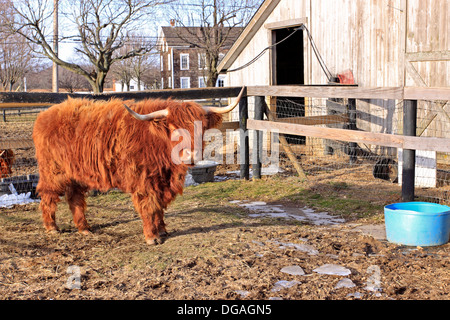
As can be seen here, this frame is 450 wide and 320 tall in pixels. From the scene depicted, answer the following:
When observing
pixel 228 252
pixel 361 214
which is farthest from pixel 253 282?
pixel 361 214

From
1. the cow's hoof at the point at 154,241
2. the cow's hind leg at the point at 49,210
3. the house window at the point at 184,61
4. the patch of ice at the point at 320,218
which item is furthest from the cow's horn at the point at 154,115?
the house window at the point at 184,61

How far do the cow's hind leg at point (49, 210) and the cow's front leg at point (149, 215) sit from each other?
1097 millimetres

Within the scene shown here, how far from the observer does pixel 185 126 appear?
4.66m

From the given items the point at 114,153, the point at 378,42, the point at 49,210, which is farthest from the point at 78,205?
the point at 378,42

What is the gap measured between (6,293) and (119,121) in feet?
6.45

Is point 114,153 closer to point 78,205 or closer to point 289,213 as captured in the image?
point 78,205

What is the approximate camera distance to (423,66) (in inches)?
332

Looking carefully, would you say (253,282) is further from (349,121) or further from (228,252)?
(349,121)

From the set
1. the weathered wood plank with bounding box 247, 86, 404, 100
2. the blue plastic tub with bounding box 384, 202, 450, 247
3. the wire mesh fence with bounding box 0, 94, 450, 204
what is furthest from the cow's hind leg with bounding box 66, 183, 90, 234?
the weathered wood plank with bounding box 247, 86, 404, 100

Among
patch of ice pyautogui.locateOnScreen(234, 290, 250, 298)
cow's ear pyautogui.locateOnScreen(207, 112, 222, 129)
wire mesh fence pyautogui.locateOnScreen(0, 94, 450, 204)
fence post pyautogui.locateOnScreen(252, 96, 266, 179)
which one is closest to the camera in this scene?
patch of ice pyautogui.locateOnScreen(234, 290, 250, 298)

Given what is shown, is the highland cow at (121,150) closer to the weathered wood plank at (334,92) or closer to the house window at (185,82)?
the weathered wood plank at (334,92)

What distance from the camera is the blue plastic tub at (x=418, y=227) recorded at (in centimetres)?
441

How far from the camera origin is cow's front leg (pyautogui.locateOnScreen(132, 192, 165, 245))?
4641 mm

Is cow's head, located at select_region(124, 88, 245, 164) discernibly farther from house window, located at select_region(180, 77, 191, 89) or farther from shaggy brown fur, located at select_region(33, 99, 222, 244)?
house window, located at select_region(180, 77, 191, 89)
